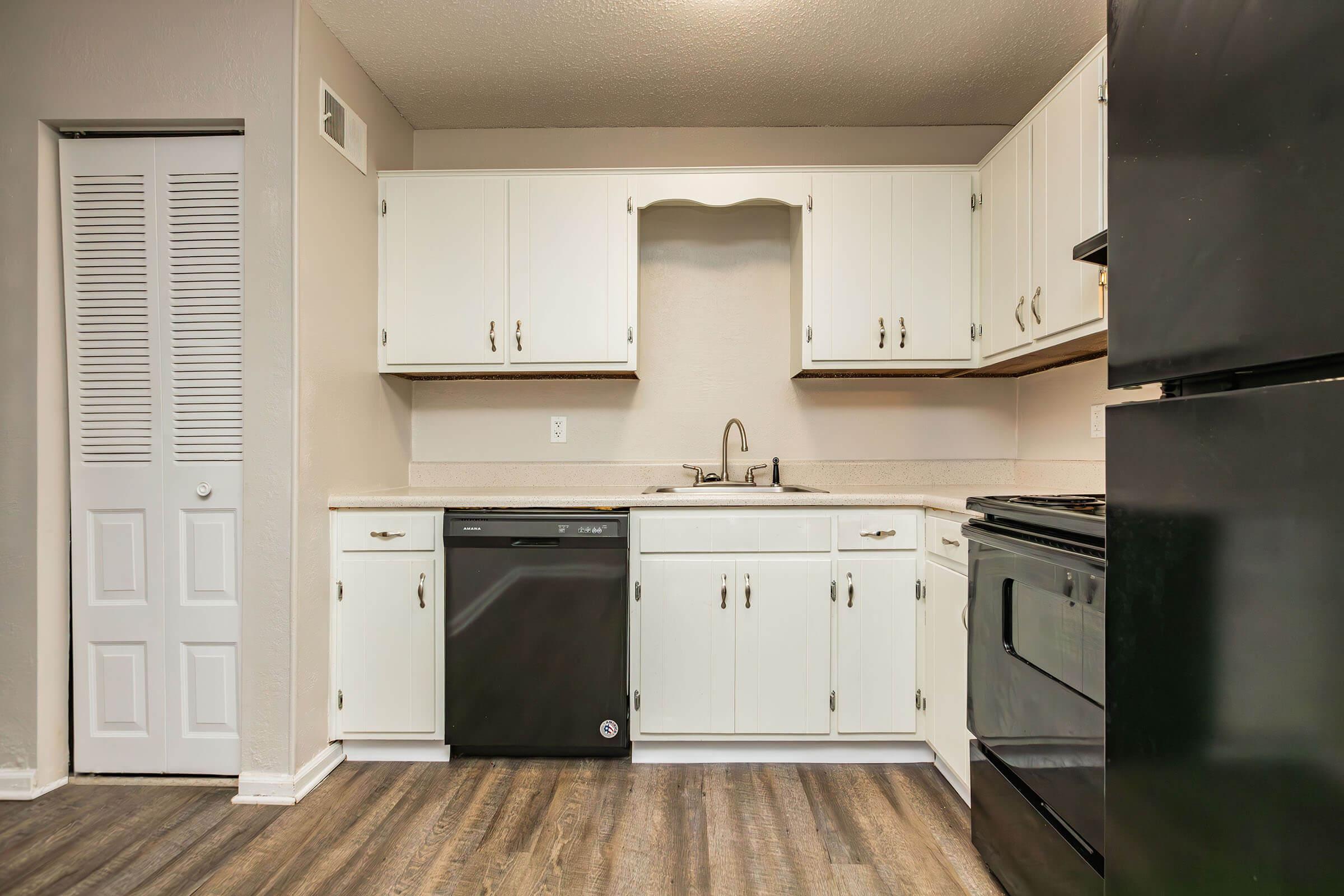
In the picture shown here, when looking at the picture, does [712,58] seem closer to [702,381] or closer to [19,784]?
[702,381]

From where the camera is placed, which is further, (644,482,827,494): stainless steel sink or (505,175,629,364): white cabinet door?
(505,175,629,364): white cabinet door

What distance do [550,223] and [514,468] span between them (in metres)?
1.07

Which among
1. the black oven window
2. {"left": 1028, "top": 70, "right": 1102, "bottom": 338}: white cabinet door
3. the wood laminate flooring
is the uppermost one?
{"left": 1028, "top": 70, "right": 1102, "bottom": 338}: white cabinet door

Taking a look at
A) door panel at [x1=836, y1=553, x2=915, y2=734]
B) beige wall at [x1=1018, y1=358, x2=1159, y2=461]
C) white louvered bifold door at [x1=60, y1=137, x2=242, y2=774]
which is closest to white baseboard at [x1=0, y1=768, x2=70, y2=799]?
white louvered bifold door at [x1=60, y1=137, x2=242, y2=774]

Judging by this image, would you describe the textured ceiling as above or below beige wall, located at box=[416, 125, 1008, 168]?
above

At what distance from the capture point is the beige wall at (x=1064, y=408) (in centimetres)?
230

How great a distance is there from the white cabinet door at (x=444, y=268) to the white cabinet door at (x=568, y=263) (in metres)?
0.07

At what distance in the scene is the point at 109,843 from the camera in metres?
1.79

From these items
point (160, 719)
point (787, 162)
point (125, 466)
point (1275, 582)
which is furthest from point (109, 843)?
point (787, 162)

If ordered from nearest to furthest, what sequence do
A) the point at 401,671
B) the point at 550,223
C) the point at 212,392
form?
the point at 212,392, the point at 401,671, the point at 550,223

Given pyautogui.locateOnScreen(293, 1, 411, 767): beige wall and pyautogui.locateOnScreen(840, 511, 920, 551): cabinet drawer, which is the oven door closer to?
pyautogui.locateOnScreen(840, 511, 920, 551): cabinet drawer

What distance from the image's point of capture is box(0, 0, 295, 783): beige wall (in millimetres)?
2062

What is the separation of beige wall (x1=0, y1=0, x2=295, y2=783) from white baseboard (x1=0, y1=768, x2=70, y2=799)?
2 centimetres

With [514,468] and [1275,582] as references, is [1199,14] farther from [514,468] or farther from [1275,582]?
[514,468]
